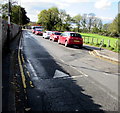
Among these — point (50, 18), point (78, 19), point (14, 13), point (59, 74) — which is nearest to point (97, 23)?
point (78, 19)

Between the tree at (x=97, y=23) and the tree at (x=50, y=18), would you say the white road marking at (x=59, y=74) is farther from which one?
the tree at (x=97, y=23)

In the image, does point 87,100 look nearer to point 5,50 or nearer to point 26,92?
point 26,92

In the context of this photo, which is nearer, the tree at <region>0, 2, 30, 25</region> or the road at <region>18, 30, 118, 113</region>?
the road at <region>18, 30, 118, 113</region>

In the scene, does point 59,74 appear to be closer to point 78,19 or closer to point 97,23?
point 97,23

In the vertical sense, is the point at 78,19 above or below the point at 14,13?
above

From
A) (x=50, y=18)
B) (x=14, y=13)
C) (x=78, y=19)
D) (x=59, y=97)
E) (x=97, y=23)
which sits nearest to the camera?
(x=59, y=97)

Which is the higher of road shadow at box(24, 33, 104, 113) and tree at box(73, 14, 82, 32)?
tree at box(73, 14, 82, 32)

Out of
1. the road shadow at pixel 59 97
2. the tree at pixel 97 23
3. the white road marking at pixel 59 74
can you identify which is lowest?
the road shadow at pixel 59 97

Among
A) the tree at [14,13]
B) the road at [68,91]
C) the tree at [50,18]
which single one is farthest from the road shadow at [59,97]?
the tree at [50,18]

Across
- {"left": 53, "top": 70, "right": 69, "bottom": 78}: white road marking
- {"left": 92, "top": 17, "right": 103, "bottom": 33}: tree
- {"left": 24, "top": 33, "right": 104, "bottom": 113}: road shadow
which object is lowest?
{"left": 24, "top": 33, "right": 104, "bottom": 113}: road shadow

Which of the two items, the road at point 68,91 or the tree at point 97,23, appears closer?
the road at point 68,91

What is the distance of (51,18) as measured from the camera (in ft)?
248

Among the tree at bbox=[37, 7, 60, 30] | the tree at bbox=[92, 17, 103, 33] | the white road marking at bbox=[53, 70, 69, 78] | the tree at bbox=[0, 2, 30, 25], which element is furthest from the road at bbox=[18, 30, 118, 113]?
the tree at bbox=[92, 17, 103, 33]

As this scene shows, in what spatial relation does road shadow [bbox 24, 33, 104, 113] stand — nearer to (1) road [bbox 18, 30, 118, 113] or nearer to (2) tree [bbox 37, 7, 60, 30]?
(1) road [bbox 18, 30, 118, 113]
